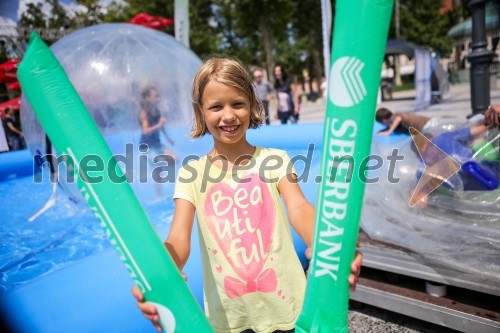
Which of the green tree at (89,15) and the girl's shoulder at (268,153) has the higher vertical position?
the green tree at (89,15)

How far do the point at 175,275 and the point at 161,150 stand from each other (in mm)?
3502

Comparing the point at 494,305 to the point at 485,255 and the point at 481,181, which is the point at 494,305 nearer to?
the point at 485,255

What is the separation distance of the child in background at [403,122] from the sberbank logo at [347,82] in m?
3.41

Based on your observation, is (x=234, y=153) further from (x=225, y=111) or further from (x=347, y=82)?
(x=347, y=82)

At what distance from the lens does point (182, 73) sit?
4.53 meters

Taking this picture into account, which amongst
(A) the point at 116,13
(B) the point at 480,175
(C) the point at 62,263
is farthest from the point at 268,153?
(A) the point at 116,13

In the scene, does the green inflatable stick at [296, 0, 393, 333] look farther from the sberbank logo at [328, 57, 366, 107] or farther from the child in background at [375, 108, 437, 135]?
the child in background at [375, 108, 437, 135]

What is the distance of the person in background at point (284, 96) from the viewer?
9.06 meters

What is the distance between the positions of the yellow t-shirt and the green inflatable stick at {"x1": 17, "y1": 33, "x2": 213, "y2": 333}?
0.32 metres

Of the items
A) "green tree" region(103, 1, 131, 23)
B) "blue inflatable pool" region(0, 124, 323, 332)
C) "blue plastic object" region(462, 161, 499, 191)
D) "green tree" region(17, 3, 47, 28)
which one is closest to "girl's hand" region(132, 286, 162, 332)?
"blue inflatable pool" region(0, 124, 323, 332)

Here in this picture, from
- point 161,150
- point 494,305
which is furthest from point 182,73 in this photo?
point 494,305

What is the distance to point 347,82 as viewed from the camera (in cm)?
101

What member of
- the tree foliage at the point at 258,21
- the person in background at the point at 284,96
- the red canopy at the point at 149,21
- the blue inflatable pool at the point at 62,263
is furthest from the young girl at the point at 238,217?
the tree foliage at the point at 258,21

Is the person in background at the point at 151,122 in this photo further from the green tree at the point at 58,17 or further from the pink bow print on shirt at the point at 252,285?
the green tree at the point at 58,17
